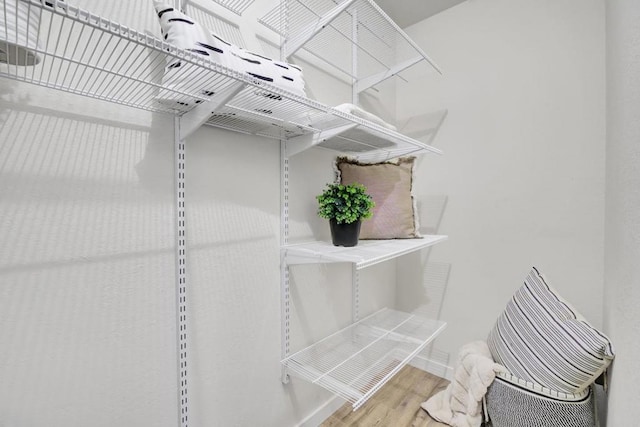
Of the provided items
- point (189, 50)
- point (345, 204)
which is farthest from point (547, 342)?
point (189, 50)

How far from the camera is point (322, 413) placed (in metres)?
1.46

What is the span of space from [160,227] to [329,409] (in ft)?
4.13

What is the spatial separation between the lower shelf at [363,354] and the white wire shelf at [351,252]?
1.48 feet

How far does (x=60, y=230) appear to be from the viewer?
0.72 m

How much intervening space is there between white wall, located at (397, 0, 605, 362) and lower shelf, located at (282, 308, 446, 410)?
1.37 ft

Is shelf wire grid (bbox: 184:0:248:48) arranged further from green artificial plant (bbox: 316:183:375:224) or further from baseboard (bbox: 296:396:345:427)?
baseboard (bbox: 296:396:345:427)

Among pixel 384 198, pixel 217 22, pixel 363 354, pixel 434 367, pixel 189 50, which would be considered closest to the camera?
pixel 189 50

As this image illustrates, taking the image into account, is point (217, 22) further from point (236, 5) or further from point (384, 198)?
point (384, 198)

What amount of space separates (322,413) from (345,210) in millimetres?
1058

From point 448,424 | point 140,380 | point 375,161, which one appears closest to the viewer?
point 140,380

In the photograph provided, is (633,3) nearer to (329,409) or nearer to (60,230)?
(60,230)

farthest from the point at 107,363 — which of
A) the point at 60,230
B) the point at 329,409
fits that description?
the point at 329,409

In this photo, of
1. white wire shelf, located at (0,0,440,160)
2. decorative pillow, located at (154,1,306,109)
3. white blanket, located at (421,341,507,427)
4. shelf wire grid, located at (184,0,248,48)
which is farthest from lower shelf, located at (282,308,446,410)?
shelf wire grid, located at (184,0,248,48)

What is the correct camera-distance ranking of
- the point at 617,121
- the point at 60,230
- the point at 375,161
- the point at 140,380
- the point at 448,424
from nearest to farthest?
the point at 60,230, the point at 140,380, the point at 617,121, the point at 448,424, the point at 375,161
